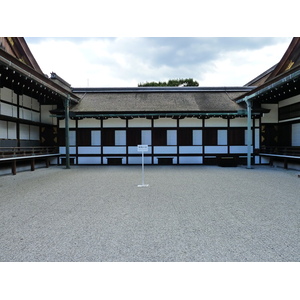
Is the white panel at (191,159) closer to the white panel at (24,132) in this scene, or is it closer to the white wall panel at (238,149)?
the white wall panel at (238,149)

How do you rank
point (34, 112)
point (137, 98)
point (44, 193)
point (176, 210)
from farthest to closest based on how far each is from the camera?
point (137, 98), point (34, 112), point (44, 193), point (176, 210)

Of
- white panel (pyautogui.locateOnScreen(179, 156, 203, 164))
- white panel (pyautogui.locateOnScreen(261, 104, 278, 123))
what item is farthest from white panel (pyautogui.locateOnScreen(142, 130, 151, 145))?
white panel (pyautogui.locateOnScreen(261, 104, 278, 123))

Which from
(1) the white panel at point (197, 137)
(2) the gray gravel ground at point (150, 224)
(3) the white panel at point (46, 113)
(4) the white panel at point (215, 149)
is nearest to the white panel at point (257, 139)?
(4) the white panel at point (215, 149)

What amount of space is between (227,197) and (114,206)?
3223 millimetres

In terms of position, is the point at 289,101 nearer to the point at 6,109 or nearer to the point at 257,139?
the point at 257,139

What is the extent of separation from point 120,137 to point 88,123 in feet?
7.96

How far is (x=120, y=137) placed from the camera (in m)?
13.9

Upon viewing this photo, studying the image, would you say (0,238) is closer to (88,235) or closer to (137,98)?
(88,235)

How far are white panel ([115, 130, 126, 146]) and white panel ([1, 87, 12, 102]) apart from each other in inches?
248

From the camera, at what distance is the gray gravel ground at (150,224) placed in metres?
2.81

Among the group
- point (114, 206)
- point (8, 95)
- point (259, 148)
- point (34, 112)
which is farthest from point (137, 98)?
point (114, 206)

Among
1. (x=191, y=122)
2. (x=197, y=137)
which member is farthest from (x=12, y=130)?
(x=197, y=137)

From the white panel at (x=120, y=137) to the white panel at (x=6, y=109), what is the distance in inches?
241

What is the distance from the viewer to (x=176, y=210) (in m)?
4.65
